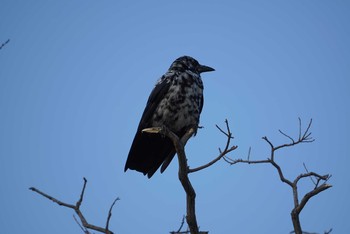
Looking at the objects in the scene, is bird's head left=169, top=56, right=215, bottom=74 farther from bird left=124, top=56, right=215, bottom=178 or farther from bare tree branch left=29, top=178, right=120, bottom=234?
bare tree branch left=29, top=178, right=120, bottom=234

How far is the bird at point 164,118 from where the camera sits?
5.50 meters

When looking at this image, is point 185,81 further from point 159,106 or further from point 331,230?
point 331,230

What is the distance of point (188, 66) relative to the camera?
632 centimetres

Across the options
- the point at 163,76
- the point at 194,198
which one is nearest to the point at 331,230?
the point at 194,198

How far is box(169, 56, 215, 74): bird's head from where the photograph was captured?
6.18 m

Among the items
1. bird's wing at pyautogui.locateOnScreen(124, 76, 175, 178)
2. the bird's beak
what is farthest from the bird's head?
bird's wing at pyautogui.locateOnScreen(124, 76, 175, 178)

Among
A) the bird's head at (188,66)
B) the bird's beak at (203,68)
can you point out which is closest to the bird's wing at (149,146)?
the bird's head at (188,66)

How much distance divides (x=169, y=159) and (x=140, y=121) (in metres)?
0.68

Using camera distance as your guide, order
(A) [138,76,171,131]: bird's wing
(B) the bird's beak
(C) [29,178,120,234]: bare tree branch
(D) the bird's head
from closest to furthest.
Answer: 1. (C) [29,178,120,234]: bare tree branch
2. (A) [138,76,171,131]: bird's wing
3. (D) the bird's head
4. (B) the bird's beak

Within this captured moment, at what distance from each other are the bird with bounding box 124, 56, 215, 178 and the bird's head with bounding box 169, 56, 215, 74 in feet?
1.14

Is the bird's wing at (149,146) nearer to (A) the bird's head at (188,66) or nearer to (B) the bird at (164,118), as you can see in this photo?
(B) the bird at (164,118)

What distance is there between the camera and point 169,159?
5.65 metres

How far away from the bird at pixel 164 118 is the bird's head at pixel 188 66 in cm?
35

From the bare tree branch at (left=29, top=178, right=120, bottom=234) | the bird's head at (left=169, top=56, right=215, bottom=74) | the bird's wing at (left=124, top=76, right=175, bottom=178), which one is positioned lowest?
the bare tree branch at (left=29, top=178, right=120, bottom=234)
